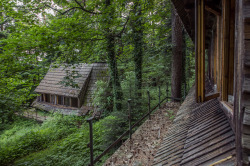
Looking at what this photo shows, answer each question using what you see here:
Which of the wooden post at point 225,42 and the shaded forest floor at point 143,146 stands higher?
the wooden post at point 225,42

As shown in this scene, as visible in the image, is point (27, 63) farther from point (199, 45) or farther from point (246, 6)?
point (246, 6)

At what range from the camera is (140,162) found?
13.7ft

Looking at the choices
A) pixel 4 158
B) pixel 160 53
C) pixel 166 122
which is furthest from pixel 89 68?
pixel 166 122

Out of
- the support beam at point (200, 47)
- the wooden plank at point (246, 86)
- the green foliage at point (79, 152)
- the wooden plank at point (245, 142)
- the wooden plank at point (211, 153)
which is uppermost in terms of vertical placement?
the support beam at point (200, 47)

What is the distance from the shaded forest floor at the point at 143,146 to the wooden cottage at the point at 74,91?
369 inches

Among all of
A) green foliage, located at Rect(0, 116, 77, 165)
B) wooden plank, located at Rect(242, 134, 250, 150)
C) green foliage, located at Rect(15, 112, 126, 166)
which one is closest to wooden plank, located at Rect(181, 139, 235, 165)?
wooden plank, located at Rect(242, 134, 250, 150)

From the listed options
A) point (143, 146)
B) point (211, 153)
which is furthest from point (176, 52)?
point (211, 153)

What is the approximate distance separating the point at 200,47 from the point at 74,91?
1584 cm

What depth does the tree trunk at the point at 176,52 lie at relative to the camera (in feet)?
30.8

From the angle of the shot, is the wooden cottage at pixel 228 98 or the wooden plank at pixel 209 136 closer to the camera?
the wooden cottage at pixel 228 98

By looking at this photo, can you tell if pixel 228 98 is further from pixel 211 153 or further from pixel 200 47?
pixel 211 153

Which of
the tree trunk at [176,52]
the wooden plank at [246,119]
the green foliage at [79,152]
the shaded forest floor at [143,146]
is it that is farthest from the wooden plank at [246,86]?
the tree trunk at [176,52]

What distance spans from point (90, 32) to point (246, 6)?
20.2ft

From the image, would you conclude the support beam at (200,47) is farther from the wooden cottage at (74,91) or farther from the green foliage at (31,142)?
the wooden cottage at (74,91)
